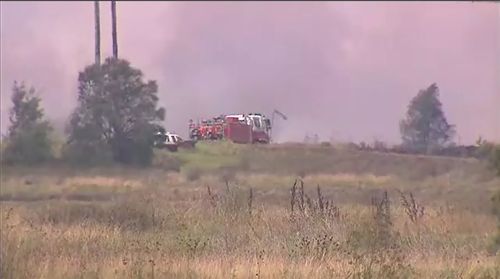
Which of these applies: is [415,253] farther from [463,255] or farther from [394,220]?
[394,220]

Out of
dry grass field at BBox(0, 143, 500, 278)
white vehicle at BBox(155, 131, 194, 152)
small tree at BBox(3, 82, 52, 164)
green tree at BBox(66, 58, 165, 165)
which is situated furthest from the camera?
small tree at BBox(3, 82, 52, 164)

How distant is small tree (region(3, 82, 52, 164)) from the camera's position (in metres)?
34.9

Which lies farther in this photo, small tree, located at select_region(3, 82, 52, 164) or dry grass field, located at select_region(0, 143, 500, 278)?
small tree, located at select_region(3, 82, 52, 164)

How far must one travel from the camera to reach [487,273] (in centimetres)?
1202

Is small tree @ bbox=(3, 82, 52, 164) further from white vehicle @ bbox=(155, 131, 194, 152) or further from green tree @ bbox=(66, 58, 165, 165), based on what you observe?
white vehicle @ bbox=(155, 131, 194, 152)

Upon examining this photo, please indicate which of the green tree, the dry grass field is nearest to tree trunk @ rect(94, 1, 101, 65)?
the green tree

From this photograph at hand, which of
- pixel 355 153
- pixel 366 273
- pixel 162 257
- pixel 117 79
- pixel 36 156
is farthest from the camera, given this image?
pixel 36 156

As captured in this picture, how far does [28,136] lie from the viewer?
3747 cm

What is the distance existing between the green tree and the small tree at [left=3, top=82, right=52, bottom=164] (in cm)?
949

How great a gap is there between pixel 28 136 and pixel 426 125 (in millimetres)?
16312

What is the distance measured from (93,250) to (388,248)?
167 inches

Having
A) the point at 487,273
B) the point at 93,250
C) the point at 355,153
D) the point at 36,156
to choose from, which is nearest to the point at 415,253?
the point at 487,273

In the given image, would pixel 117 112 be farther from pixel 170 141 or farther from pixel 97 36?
pixel 170 141

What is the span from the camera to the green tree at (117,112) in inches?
841
